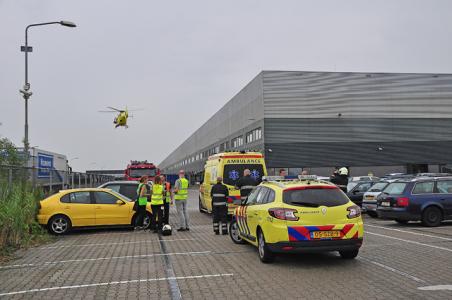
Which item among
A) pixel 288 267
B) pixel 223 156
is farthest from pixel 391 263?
pixel 223 156

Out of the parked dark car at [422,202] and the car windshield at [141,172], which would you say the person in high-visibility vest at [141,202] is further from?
the car windshield at [141,172]

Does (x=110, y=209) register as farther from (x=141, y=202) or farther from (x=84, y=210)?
(x=141, y=202)

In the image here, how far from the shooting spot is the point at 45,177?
18328 mm

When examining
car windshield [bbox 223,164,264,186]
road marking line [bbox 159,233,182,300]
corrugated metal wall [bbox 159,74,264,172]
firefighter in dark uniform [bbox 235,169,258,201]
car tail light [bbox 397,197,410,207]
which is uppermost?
corrugated metal wall [bbox 159,74,264,172]

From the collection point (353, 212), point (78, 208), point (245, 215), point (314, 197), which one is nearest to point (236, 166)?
point (78, 208)

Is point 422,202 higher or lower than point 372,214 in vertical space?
higher

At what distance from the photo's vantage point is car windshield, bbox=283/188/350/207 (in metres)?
8.12

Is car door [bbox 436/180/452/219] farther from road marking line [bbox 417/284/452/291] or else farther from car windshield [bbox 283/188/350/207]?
road marking line [bbox 417/284/452/291]

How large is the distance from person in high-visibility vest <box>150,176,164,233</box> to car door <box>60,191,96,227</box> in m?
1.91

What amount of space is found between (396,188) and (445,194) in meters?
1.45

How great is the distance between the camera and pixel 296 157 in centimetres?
5328

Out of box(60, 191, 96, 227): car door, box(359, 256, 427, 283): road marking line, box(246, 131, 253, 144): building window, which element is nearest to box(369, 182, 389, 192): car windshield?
box(359, 256, 427, 283): road marking line

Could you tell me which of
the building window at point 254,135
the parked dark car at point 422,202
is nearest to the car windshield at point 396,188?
the parked dark car at point 422,202

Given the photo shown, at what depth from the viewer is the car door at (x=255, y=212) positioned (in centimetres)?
887
